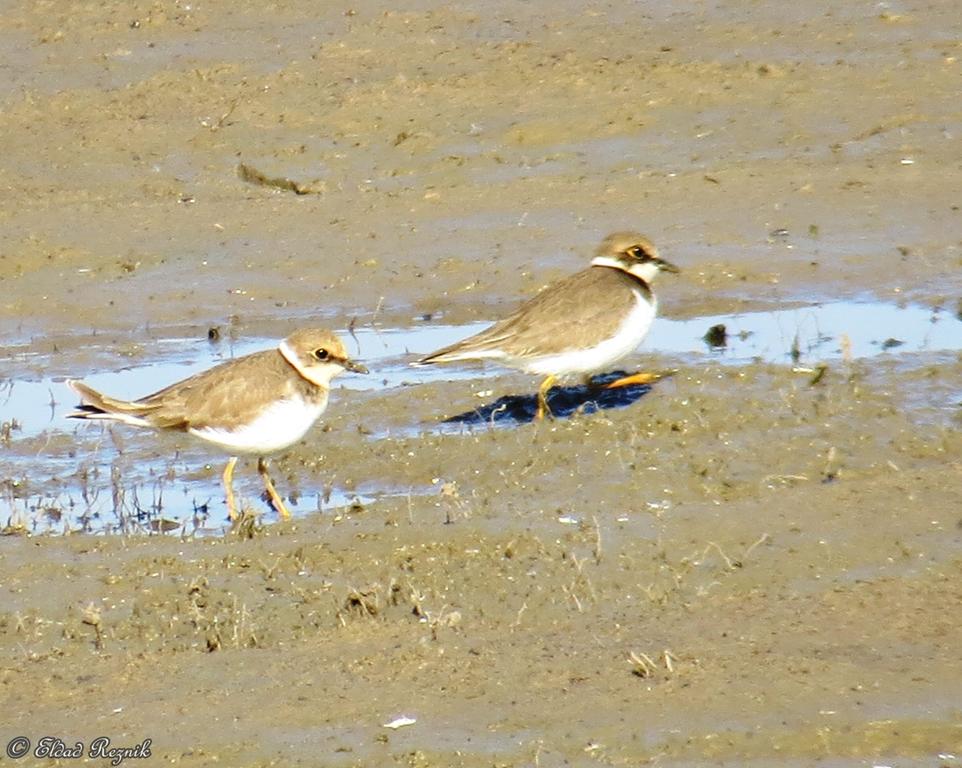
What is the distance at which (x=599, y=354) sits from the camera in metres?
10.9

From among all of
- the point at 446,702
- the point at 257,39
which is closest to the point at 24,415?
the point at 446,702

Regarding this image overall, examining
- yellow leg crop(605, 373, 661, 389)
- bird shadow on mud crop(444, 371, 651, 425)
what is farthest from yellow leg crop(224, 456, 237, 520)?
yellow leg crop(605, 373, 661, 389)

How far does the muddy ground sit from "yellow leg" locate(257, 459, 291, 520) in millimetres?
447

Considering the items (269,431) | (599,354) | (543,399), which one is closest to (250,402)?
(269,431)

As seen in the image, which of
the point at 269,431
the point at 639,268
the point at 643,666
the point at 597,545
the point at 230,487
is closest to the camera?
the point at 643,666

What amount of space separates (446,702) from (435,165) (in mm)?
9765

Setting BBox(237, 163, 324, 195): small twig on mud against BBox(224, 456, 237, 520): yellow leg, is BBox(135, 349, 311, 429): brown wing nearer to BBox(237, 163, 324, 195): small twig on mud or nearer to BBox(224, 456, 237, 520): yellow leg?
BBox(224, 456, 237, 520): yellow leg

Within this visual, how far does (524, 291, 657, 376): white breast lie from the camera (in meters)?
10.9

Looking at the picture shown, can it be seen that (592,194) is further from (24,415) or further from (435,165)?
(24,415)

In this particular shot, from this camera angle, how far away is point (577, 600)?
8.08 m

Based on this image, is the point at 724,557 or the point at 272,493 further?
the point at 272,493

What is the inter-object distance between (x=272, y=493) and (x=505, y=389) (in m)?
2.31

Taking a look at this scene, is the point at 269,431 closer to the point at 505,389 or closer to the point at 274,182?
the point at 505,389

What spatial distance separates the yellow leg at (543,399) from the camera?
11.0 m
